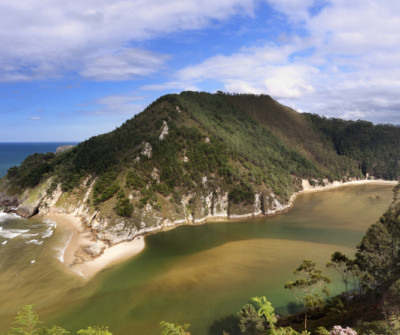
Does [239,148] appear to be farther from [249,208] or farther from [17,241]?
[17,241]

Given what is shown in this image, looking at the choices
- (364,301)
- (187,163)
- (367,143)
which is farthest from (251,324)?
(367,143)

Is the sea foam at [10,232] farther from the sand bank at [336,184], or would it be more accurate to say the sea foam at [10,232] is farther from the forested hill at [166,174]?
the sand bank at [336,184]

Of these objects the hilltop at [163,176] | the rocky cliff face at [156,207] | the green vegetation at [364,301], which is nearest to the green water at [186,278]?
the rocky cliff face at [156,207]

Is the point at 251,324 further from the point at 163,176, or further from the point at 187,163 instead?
the point at 187,163

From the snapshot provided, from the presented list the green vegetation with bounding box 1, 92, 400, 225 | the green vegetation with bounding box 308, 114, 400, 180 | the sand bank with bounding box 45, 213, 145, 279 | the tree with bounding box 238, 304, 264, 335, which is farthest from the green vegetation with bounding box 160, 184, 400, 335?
the green vegetation with bounding box 308, 114, 400, 180

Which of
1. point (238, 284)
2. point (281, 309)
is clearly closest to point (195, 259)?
point (238, 284)
